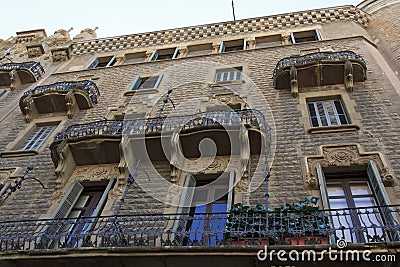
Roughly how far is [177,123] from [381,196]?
224 inches

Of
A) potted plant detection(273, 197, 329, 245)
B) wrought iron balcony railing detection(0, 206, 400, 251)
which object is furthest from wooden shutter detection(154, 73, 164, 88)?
potted plant detection(273, 197, 329, 245)

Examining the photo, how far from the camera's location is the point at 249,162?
1045 centimetres

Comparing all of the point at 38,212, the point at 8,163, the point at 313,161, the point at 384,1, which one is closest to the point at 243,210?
the point at 313,161

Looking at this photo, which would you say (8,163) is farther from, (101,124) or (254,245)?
(254,245)

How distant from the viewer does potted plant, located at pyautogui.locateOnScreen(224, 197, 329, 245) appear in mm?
7078

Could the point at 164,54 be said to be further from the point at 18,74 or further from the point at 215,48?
the point at 18,74

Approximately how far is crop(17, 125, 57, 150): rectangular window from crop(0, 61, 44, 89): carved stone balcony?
495cm

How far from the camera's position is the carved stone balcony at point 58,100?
1503cm

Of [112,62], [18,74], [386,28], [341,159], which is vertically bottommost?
[341,159]

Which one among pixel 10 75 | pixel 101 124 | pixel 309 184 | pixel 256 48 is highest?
pixel 256 48

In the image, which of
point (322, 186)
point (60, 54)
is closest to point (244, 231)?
point (322, 186)

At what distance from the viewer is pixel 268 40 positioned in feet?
61.4

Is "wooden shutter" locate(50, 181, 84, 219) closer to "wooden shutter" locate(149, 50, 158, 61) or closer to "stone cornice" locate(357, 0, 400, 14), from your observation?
"wooden shutter" locate(149, 50, 158, 61)

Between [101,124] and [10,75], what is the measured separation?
8576mm
